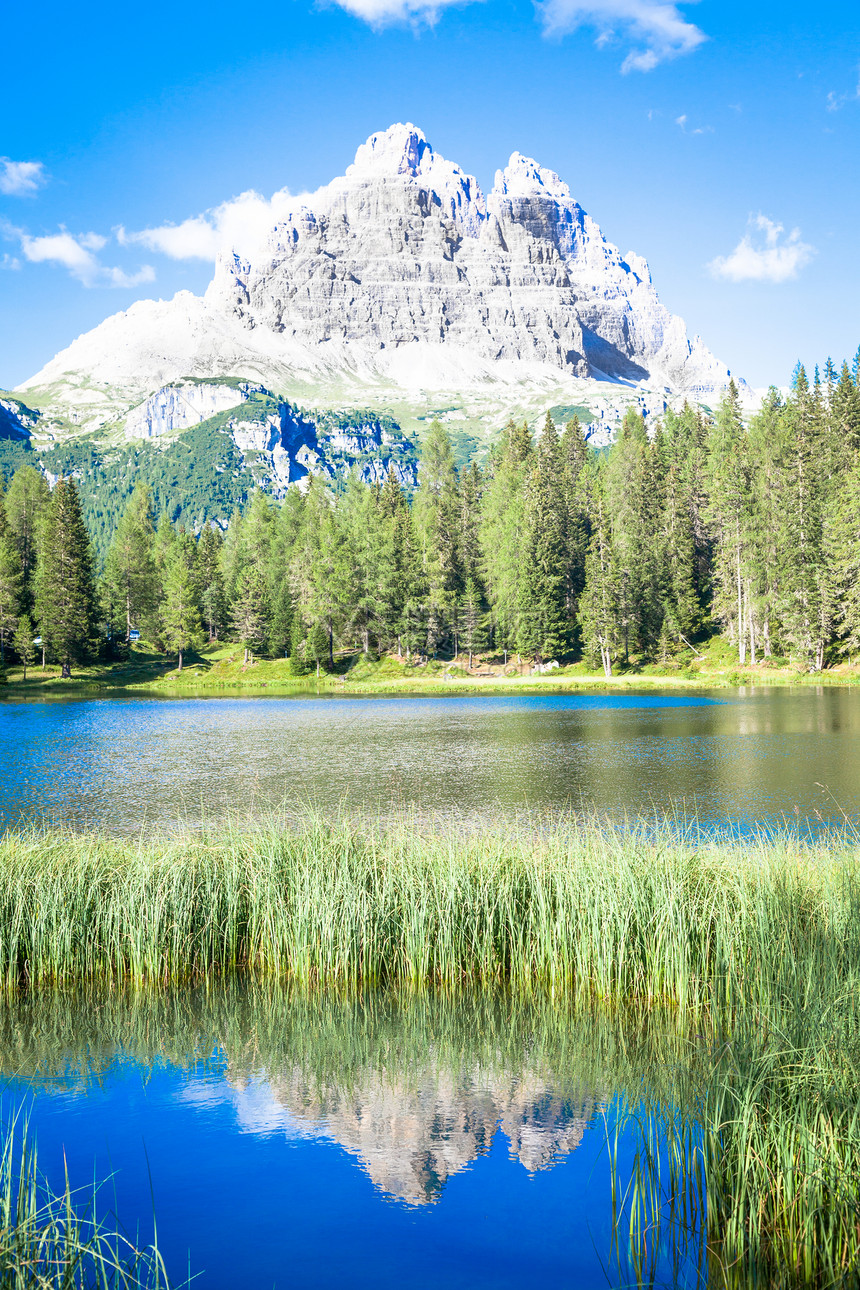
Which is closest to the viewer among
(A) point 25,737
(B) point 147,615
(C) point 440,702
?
(A) point 25,737

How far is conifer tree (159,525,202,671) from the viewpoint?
8056 cm

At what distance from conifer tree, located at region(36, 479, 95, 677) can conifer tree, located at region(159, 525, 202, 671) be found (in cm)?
854

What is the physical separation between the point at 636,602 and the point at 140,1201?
69134mm

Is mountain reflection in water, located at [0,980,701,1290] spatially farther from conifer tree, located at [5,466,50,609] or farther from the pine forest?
conifer tree, located at [5,466,50,609]

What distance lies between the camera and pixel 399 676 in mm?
74312

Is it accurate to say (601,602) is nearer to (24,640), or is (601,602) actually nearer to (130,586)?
(24,640)

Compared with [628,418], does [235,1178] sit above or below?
below

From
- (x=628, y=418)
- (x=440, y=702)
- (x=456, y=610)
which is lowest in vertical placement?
(x=440, y=702)

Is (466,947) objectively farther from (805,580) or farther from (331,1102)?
(805,580)

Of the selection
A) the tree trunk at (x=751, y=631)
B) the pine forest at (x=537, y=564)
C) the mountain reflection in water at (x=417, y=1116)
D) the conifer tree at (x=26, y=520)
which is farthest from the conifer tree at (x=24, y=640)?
the mountain reflection in water at (x=417, y=1116)

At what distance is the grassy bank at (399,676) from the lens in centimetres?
6303

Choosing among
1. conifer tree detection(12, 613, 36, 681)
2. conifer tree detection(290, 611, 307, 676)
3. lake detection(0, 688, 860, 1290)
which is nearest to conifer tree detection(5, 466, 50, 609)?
conifer tree detection(12, 613, 36, 681)

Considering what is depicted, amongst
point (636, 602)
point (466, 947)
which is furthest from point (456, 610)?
point (466, 947)

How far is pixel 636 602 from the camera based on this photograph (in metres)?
72.0
